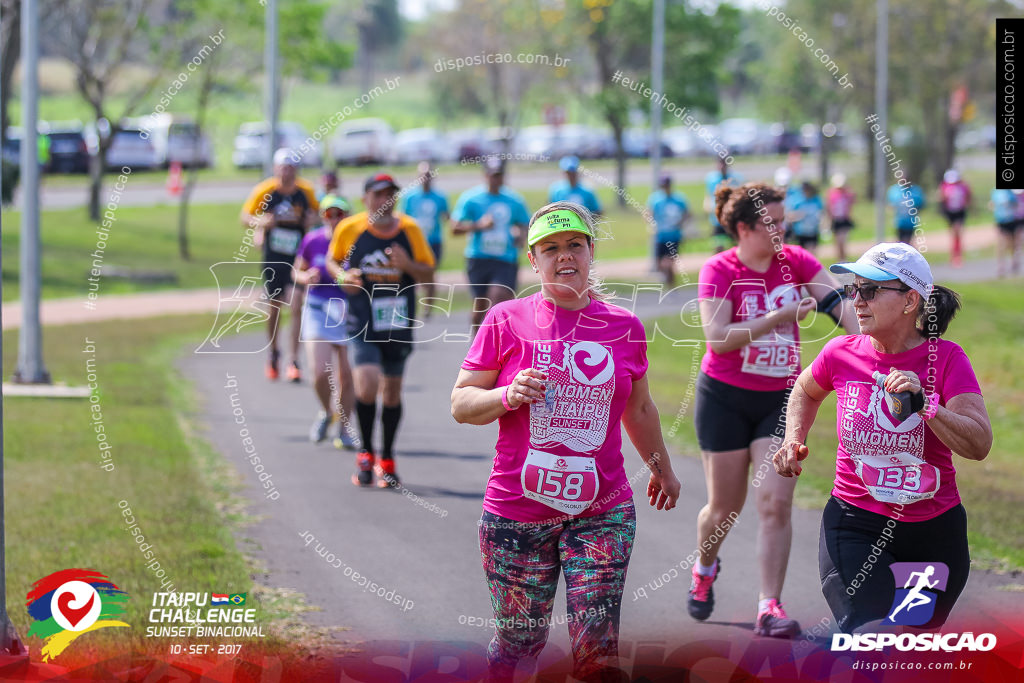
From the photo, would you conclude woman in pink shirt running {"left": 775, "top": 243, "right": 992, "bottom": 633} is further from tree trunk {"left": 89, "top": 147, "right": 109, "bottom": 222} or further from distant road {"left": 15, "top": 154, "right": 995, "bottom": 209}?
tree trunk {"left": 89, "top": 147, "right": 109, "bottom": 222}

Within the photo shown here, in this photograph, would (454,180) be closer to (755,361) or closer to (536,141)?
(536,141)

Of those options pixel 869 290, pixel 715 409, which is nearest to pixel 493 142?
pixel 715 409

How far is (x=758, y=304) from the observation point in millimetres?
5918

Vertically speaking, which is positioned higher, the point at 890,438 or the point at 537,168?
the point at 537,168

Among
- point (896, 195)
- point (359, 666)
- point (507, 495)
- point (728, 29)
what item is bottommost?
point (359, 666)

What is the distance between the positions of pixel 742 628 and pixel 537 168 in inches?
1748

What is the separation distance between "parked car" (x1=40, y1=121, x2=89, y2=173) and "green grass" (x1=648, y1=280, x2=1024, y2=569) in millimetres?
28179

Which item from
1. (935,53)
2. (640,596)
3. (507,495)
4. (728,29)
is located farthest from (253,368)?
(935,53)

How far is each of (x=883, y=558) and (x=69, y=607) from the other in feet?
11.5

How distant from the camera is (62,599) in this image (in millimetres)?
5645

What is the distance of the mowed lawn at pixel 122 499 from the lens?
6.16 m

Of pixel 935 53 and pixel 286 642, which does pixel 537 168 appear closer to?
pixel 935 53

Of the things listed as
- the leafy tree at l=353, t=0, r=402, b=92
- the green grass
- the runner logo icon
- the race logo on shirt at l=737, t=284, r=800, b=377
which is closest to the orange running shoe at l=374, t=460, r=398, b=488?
the green grass

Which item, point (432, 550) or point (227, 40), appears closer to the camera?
point (432, 550)
